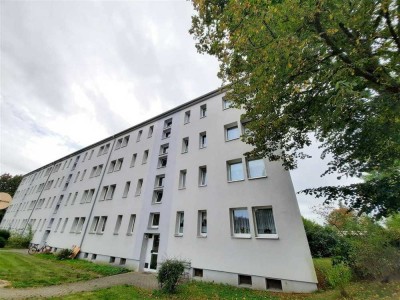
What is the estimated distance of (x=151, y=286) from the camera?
10.7 m

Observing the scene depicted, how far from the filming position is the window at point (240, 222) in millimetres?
11617

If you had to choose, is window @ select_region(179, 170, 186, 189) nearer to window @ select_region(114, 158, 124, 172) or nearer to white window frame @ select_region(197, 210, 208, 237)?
white window frame @ select_region(197, 210, 208, 237)

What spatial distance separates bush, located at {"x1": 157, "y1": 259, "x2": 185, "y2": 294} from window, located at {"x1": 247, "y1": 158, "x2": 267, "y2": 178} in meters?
6.42

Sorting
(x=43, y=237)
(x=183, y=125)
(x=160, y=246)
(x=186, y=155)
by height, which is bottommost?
(x=160, y=246)

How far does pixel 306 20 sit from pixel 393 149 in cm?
A: 576

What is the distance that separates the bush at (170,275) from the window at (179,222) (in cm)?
457

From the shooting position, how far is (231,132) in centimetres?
1533

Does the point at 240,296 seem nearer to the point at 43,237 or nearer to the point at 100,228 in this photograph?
the point at 100,228

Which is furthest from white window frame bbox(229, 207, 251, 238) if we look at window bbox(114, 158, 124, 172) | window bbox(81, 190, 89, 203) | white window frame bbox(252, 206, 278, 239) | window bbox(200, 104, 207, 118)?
Result: window bbox(81, 190, 89, 203)

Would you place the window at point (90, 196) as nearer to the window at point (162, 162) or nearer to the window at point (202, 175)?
the window at point (162, 162)

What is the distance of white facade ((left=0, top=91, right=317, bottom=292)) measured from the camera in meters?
10.4

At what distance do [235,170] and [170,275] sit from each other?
714cm

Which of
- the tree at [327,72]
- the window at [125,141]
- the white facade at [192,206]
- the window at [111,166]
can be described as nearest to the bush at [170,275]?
the white facade at [192,206]

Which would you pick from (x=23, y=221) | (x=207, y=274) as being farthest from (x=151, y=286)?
(x=23, y=221)
